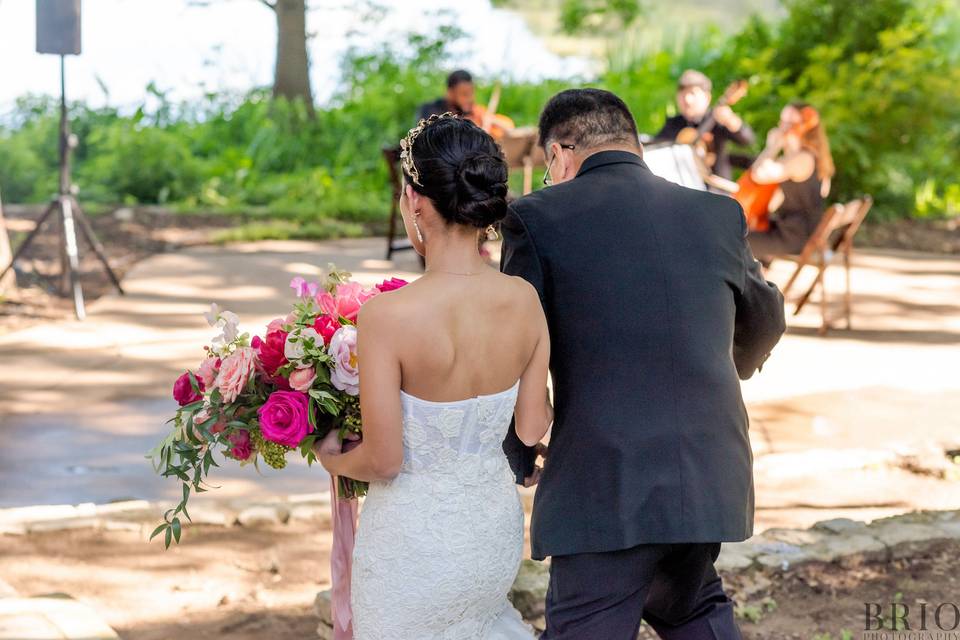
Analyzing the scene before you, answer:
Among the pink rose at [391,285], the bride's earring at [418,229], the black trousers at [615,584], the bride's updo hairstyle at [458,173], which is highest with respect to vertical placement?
the bride's updo hairstyle at [458,173]

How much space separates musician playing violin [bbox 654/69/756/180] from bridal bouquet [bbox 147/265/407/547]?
7.21 m

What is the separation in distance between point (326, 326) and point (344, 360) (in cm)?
12

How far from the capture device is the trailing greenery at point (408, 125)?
1334 centimetres

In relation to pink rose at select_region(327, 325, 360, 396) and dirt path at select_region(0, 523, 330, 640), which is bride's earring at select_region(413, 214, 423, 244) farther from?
dirt path at select_region(0, 523, 330, 640)

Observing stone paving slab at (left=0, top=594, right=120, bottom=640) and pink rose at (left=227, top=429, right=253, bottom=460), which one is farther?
stone paving slab at (left=0, top=594, right=120, bottom=640)

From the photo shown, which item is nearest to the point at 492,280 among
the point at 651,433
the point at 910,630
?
the point at 651,433

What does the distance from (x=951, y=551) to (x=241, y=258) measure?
779cm

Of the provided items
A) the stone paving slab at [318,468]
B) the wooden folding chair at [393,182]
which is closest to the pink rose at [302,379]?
the stone paving slab at [318,468]

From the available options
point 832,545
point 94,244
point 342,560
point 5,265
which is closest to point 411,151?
point 342,560

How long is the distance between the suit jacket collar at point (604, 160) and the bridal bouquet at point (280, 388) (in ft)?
1.60

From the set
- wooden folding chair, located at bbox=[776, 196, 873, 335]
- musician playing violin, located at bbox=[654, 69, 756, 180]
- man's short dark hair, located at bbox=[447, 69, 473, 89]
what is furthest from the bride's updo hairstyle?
man's short dark hair, located at bbox=[447, 69, 473, 89]

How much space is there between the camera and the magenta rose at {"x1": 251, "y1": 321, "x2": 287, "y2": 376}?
2695 millimetres

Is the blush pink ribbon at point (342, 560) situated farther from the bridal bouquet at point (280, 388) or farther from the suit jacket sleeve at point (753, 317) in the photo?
the suit jacket sleeve at point (753, 317)

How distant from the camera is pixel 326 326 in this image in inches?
A: 105
